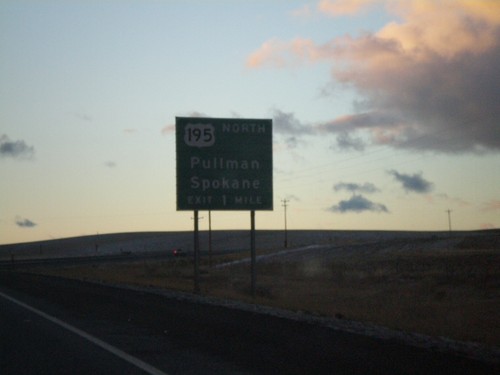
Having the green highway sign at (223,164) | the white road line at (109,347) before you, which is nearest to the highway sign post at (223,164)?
the green highway sign at (223,164)

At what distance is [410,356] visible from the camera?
1291 centimetres

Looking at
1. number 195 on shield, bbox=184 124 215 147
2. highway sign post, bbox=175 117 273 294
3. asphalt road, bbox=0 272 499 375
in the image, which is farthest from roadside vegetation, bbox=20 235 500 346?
number 195 on shield, bbox=184 124 215 147

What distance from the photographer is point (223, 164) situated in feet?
104

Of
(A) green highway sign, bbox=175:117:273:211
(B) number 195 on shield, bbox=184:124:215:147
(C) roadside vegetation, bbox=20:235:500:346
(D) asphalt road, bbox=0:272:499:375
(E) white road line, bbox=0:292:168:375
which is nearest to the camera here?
(E) white road line, bbox=0:292:168:375

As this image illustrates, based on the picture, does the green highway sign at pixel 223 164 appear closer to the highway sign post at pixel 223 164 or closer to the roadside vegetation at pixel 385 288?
the highway sign post at pixel 223 164

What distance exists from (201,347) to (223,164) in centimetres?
1796

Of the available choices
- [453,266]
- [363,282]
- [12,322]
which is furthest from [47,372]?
[453,266]

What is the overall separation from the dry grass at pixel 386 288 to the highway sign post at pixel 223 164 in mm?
3826

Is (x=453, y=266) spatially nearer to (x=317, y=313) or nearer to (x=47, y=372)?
(x=317, y=313)

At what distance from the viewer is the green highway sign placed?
31594 millimetres

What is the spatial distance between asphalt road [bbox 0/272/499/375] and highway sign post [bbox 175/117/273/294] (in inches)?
390

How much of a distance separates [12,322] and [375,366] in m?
10.7

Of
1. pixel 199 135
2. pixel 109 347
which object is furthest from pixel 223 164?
pixel 109 347

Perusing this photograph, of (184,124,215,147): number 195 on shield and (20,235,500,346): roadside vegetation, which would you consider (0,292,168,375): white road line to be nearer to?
(20,235,500,346): roadside vegetation
